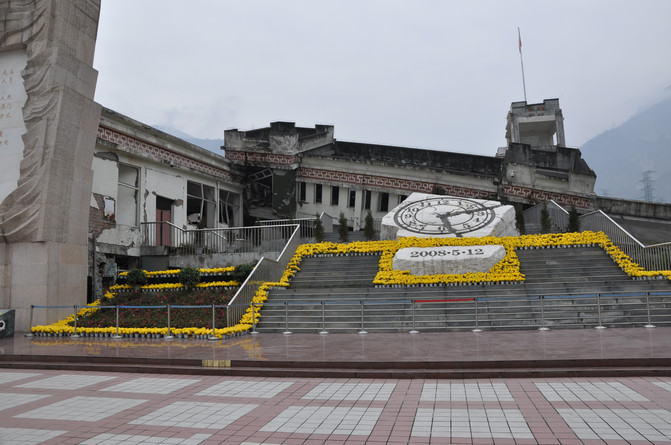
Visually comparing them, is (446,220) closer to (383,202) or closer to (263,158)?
(383,202)

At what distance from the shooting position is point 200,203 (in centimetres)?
2508

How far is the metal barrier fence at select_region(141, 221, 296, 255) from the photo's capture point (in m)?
19.0

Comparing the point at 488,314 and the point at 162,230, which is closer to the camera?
the point at 488,314

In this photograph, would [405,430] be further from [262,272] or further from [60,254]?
[60,254]

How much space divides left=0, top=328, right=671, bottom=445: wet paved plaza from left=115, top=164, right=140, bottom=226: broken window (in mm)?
10540

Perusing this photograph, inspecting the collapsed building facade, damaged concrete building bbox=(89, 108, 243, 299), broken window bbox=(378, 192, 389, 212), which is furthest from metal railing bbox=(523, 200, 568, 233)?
damaged concrete building bbox=(89, 108, 243, 299)

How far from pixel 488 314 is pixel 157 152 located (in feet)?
48.9

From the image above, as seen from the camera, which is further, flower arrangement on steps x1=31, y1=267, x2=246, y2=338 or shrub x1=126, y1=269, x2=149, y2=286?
shrub x1=126, y1=269, x2=149, y2=286

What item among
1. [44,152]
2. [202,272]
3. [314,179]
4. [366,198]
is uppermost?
[314,179]

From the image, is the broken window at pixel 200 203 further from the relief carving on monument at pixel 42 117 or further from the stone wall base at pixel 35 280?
the stone wall base at pixel 35 280

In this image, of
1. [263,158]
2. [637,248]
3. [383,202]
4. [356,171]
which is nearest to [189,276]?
[263,158]

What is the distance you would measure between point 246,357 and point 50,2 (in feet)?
39.0

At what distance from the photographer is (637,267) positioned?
46.4ft

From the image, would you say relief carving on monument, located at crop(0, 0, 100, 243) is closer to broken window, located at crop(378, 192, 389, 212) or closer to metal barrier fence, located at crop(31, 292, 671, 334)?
metal barrier fence, located at crop(31, 292, 671, 334)
